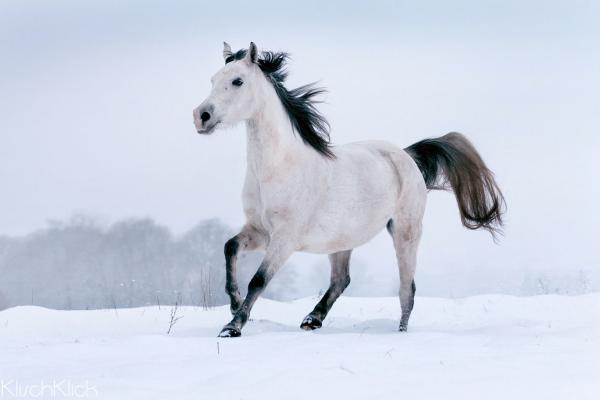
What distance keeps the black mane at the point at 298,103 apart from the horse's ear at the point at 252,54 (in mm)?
84

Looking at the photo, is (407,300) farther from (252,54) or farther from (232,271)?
(252,54)

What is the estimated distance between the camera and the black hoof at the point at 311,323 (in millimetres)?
6864

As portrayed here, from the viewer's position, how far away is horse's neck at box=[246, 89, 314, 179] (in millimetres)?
6352

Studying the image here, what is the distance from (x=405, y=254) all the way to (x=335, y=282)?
0.77 metres

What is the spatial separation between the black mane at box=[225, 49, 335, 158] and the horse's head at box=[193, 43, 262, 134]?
0.17 meters

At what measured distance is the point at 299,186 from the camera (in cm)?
635

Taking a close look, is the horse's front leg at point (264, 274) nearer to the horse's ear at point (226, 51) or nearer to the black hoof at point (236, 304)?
the black hoof at point (236, 304)

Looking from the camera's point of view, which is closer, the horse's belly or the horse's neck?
the horse's neck

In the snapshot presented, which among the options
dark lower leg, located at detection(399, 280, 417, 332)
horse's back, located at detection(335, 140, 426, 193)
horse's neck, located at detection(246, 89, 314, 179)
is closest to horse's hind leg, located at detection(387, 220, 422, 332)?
dark lower leg, located at detection(399, 280, 417, 332)

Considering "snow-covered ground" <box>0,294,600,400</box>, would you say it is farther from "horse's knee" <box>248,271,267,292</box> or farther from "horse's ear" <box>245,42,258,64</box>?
"horse's ear" <box>245,42,258,64</box>

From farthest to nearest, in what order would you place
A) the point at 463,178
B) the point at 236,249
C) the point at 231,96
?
1. the point at 463,178
2. the point at 236,249
3. the point at 231,96

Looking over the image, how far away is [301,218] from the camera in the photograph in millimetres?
6297

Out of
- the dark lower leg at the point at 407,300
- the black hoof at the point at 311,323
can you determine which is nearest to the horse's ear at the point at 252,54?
the black hoof at the point at 311,323

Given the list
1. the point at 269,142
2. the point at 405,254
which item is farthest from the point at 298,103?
the point at 405,254
